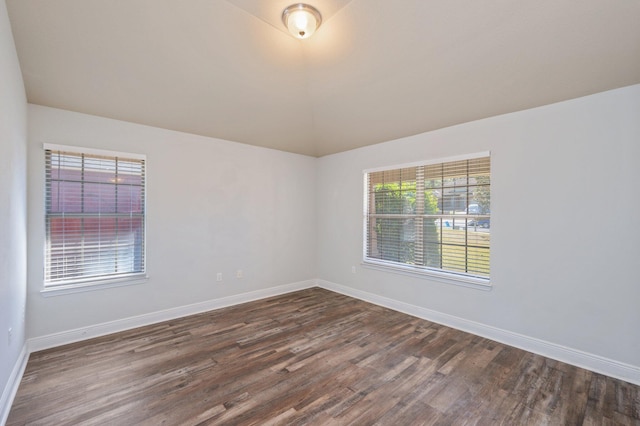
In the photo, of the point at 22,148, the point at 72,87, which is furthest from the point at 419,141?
the point at 22,148

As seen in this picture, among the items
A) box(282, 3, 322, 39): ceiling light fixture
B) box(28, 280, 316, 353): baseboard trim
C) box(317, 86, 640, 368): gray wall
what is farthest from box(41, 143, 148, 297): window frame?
box(317, 86, 640, 368): gray wall

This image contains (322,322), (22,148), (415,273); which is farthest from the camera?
(415,273)

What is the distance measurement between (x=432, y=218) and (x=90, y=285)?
13.9ft

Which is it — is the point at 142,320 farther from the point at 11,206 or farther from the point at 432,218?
the point at 432,218

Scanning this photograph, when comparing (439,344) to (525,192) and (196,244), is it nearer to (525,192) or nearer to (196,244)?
(525,192)

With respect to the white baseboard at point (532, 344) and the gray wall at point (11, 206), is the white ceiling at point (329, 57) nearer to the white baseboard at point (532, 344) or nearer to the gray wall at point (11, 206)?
the gray wall at point (11, 206)

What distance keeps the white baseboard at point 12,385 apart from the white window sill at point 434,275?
3.99 meters

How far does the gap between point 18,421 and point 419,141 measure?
464 centimetres

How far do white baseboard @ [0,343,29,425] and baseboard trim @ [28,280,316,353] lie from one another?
0.63 feet

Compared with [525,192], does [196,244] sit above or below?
below

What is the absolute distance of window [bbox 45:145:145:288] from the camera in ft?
9.95

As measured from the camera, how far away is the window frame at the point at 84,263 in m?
2.96

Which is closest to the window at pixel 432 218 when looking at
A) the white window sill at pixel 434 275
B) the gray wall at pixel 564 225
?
the white window sill at pixel 434 275

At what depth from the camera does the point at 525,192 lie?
9.79ft
